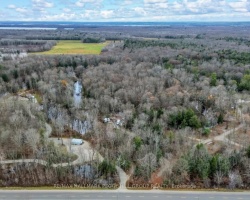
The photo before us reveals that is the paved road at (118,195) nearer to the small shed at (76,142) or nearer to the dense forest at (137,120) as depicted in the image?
the dense forest at (137,120)

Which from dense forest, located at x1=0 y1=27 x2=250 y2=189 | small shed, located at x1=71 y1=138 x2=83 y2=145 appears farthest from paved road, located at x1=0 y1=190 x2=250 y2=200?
small shed, located at x1=71 y1=138 x2=83 y2=145

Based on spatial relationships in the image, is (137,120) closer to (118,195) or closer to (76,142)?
(76,142)

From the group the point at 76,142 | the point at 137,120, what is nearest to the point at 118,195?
the point at 76,142

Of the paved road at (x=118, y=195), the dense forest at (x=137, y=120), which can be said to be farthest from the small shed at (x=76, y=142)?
the paved road at (x=118, y=195)

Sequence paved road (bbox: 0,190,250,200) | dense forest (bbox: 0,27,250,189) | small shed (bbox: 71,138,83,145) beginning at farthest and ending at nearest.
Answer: small shed (bbox: 71,138,83,145)
dense forest (bbox: 0,27,250,189)
paved road (bbox: 0,190,250,200)

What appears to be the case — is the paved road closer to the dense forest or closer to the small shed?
the dense forest

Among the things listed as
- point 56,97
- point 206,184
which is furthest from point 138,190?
point 56,97
